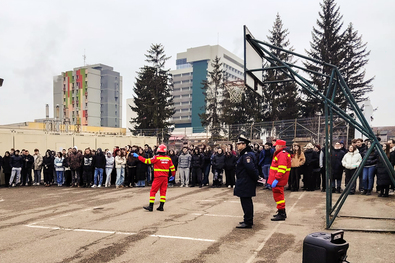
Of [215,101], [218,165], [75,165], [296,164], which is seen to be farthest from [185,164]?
[215,101]

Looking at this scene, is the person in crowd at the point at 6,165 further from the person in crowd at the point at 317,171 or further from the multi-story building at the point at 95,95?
the multi-story building at the point at 95,95

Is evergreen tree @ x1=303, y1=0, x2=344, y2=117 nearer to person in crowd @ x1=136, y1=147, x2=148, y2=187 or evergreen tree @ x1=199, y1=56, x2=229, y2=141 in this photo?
evergreen tree @ x1=199, y1=56, x2=229, y2=141

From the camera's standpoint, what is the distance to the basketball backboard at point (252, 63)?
795cm

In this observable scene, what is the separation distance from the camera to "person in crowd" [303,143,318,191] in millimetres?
12938

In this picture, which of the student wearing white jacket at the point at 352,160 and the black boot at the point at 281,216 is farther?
the student wearing white jacket at the point at 352,160

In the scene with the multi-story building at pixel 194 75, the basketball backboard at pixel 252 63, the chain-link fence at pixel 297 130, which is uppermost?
the multi-story building at pixel 194 75

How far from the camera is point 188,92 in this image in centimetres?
11312

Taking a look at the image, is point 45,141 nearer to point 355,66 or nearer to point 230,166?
point 230,166

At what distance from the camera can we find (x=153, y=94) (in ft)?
151

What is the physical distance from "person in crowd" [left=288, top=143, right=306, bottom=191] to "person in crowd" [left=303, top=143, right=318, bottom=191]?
0.74 feet

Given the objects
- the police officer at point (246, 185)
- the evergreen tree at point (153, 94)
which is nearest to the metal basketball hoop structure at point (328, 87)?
the police officer at point (246, 185)

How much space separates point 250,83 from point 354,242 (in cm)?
435

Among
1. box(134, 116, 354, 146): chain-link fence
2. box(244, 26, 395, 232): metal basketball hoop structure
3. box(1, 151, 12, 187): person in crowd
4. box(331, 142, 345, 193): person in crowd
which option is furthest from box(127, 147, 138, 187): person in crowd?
box(134, 116, 354, 146): chain-link fence

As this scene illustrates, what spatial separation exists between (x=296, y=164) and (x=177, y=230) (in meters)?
7.20
